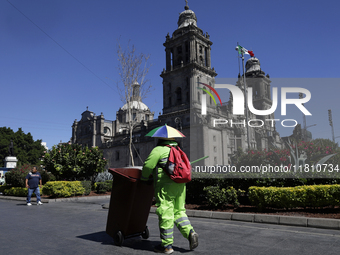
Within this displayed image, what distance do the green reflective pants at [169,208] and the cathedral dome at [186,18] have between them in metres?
45.8

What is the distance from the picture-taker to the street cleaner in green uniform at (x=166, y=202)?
12.1 feet

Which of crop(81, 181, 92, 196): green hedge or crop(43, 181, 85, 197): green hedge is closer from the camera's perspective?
crop(43, 181, 85, 197): green hedge

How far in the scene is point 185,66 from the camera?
143 ft

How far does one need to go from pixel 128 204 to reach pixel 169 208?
0.75 meters

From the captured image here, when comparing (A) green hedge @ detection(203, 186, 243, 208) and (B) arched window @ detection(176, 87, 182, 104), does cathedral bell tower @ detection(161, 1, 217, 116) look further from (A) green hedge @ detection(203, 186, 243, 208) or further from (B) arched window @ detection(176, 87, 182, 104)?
(A) green hedge @ detection(203, 186, 243, 208)

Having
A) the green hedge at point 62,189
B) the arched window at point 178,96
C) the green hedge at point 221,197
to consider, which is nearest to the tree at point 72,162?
the green hedge at point 62,189

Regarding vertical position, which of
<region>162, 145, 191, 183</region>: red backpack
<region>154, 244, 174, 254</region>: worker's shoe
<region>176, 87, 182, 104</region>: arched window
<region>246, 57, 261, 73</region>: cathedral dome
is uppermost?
<region>246, 57, 261, 73</region>: cathedral dome

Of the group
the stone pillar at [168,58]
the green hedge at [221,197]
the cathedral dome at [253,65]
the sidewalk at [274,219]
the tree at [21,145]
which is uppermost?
the cathedral dome at [253,65]

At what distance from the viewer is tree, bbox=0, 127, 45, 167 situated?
52594 millimetres

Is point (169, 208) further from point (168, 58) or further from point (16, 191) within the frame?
point (168, 58)

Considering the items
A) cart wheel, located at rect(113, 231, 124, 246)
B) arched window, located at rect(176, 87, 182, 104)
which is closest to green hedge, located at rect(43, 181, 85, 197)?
cart wheel, located at rect(113, 231, 124, 246)

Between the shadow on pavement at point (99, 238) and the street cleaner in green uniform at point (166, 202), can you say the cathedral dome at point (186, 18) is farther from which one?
the street cleaner in green uniform at point (166, 202)

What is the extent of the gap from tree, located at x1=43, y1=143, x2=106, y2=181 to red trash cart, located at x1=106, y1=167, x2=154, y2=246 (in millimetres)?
10756

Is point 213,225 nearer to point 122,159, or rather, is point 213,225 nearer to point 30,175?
point 30,175
